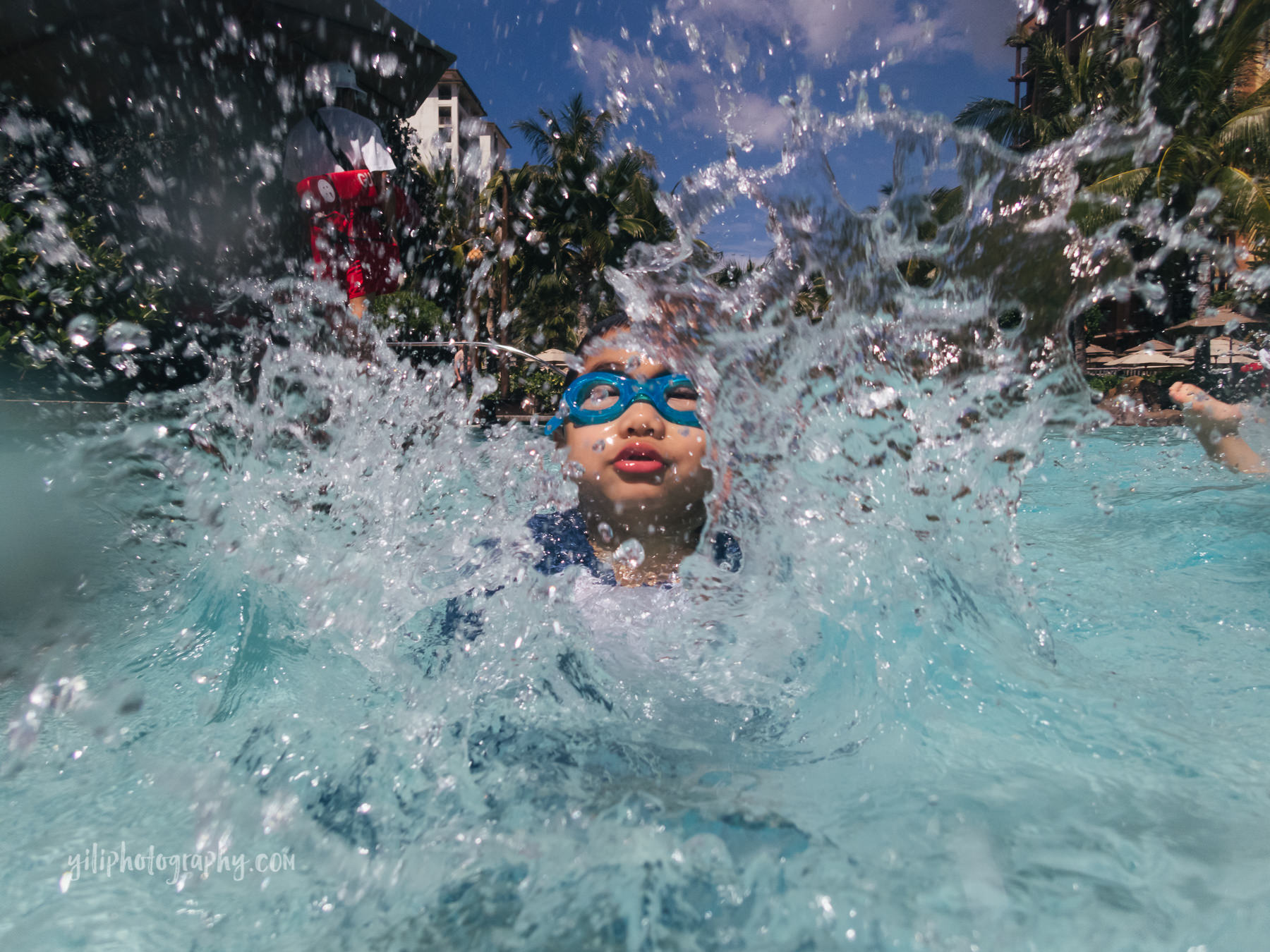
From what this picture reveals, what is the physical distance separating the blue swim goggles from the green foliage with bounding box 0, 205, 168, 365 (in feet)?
12.6

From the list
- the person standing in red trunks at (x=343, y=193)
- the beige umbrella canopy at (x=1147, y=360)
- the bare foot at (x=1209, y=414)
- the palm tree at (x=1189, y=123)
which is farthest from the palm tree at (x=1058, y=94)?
the person standing in red trunks at (x=343, y=193)

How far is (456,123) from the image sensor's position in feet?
138

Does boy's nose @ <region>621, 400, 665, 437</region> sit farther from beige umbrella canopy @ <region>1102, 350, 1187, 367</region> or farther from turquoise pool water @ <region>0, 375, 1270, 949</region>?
beige umbrella canopy @ <region>1102, 350, 1187, 367</region>

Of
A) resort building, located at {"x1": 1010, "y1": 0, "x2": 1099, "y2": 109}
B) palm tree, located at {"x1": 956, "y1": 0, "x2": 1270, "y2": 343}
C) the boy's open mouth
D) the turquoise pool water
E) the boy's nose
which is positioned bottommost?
the turquoise pool water

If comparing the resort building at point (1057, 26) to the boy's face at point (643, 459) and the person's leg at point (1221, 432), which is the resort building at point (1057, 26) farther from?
the boy's face at point (643, 459)

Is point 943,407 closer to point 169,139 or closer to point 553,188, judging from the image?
point 169,139

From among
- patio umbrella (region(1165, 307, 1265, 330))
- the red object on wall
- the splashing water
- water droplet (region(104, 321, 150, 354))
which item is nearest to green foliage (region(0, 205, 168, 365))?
water droplet (region(104, 321, 150, 354))

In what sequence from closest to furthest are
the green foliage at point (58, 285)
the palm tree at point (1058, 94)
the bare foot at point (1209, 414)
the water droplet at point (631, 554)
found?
the water droplet at point (631, 554) → the green foliage at point (58, 285) → the bare foot at point (1209, 414) → the palm tree at point (1058, 94)

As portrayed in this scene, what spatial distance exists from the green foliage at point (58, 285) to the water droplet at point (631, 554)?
404cm

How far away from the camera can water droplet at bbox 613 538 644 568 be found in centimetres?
257

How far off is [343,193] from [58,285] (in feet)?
7.53

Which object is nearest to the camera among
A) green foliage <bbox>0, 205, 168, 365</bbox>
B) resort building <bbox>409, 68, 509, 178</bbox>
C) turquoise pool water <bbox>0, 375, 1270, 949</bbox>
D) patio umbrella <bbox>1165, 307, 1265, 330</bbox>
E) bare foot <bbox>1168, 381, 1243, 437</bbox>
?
turquoise pool water <bbox>0, 375, 1270, 949</bbox>

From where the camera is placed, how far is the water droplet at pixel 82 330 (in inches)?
172

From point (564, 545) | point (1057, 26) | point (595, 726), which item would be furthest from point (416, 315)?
point (1057, 26)
